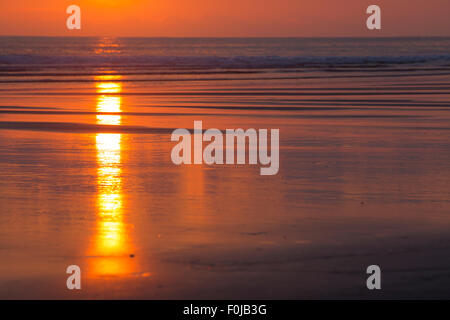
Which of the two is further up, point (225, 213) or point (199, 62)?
point (199, 62)

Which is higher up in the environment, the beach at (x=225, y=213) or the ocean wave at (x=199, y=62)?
the ocean wave at (x=199, y=62)

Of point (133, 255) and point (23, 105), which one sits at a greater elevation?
point (23, 105)

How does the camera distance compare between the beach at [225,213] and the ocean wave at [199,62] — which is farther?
the ocean wave at [199,62]

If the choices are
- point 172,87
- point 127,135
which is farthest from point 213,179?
point 172,87

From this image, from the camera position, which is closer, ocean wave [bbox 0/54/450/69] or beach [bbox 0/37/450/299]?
beach [bbox 0/37/450/299]

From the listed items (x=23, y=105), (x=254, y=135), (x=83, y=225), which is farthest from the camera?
(x=23, y=105)

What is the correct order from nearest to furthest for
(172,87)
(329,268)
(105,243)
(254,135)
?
1. (329,268)
2. (105,243)
3. (254,135)
4. (172,87)

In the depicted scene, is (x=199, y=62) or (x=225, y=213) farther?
(x=199, y=62)

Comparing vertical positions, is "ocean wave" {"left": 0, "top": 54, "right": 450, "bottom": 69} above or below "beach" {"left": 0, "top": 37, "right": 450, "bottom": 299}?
above

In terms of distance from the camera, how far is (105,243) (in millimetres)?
7078

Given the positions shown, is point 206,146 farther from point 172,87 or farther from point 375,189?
point 172,87

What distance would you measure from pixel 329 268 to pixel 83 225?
2.45 metres

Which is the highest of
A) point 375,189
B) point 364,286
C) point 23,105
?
point 23,105

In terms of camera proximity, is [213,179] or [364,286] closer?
[364,286]
